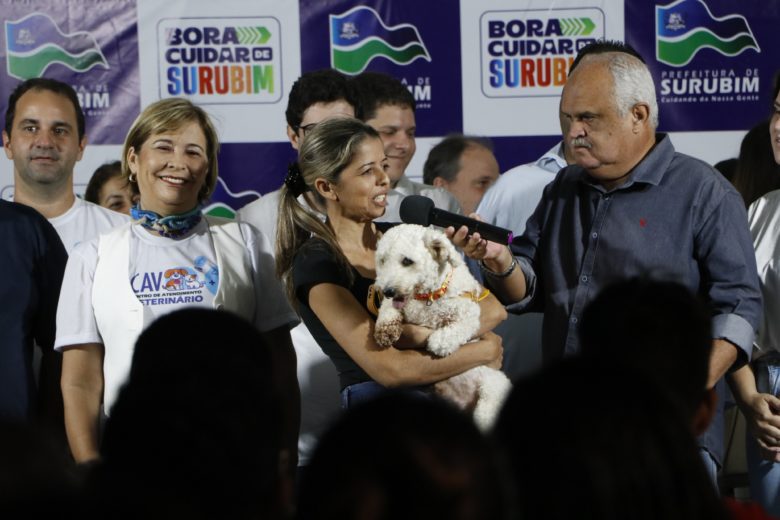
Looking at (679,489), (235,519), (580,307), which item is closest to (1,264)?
(580,307)

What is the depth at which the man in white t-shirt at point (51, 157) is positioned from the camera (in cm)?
432

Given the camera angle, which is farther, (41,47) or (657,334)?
(41,47)

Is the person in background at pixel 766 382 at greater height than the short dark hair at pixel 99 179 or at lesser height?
lesser

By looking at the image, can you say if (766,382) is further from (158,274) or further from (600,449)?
(600,449)

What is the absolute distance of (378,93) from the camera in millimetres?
4898

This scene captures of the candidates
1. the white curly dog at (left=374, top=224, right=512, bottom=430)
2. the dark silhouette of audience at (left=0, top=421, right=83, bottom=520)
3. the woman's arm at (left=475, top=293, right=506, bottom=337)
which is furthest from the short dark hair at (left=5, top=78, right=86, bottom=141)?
Result: the dark silhouette of audience at (left=0, top=421, right=83, bottom=520)

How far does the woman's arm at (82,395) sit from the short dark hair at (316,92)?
156 centimetres

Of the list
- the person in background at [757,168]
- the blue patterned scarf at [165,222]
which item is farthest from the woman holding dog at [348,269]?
the person in background at [757,168]

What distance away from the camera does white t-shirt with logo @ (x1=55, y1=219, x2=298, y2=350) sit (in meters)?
3.13

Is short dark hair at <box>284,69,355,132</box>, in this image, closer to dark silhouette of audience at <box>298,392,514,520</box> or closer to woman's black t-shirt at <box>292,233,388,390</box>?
woman's black t-shirt at <box>292,233,388,390</box>

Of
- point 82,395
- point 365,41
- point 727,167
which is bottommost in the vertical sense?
point 82,395

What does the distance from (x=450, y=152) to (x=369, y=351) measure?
2691mm

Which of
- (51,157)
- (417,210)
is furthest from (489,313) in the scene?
(51,157)

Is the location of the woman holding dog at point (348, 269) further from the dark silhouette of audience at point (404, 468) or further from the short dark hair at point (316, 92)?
the dark silhouette of audience at point (404, 468)
